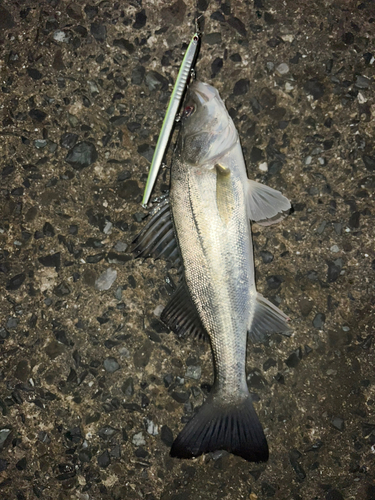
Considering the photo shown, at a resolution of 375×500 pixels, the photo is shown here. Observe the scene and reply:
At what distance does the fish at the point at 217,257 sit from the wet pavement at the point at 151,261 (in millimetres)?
256

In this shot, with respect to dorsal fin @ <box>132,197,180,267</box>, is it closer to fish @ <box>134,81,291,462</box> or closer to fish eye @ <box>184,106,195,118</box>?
fish @ <box>134,81,291,462</box>

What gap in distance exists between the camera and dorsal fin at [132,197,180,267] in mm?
2488

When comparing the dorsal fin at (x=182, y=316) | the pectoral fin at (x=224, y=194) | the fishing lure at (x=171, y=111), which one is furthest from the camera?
the fishing lure at (x=171, y=111)

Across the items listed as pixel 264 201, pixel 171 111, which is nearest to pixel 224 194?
pixel 264 201

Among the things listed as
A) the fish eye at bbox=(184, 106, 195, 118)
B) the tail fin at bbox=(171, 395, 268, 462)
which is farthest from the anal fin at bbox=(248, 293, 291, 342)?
the fish eye at bbox=(184, 106, 195, 118)

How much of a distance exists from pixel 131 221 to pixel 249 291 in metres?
0.90

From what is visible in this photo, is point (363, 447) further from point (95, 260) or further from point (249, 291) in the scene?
point (95, 260)

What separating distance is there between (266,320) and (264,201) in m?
0.68

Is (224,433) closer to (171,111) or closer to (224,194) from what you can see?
(224,194)

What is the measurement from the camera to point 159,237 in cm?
252

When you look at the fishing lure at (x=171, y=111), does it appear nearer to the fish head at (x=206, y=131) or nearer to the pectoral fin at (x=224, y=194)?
the fish head at (x=206, y=131)

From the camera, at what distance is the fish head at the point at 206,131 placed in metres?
2.37

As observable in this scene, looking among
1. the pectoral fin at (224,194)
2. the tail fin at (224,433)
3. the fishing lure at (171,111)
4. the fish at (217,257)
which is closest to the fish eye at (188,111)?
the fish at (217,257)

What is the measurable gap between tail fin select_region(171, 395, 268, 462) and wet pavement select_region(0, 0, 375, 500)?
224 mm
